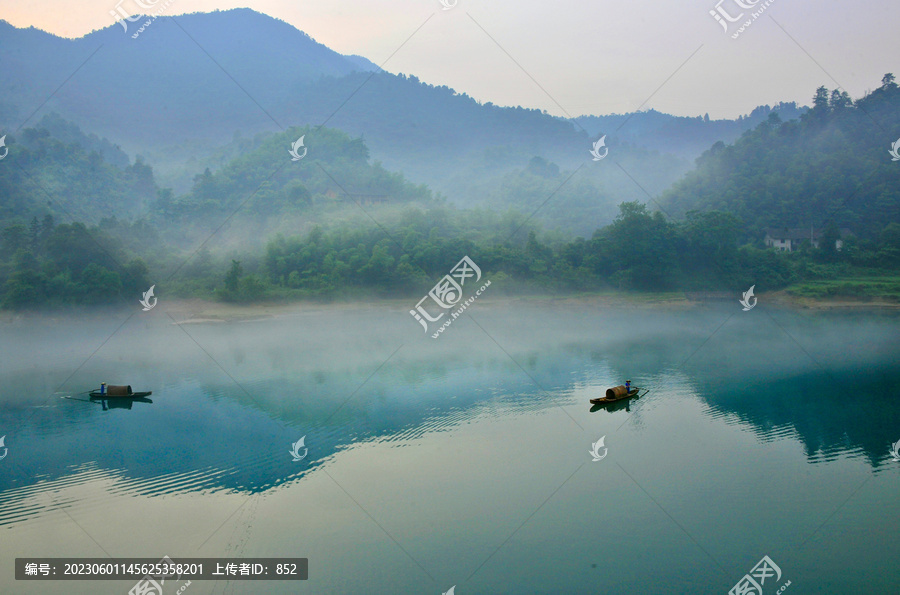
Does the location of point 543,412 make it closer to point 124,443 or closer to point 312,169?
point 124,443

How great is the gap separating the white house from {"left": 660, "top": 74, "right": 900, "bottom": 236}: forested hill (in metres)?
1.04

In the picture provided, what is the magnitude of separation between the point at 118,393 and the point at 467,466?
11021 mm

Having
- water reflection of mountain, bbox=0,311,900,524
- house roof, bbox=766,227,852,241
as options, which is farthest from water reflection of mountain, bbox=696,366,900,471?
house roof, bbox=766,227,852,241

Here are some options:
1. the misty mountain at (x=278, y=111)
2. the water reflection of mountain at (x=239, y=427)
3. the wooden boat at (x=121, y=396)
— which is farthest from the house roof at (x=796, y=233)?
the wooden boat at (x=121, y=396)

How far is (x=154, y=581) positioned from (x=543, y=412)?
10543 mm

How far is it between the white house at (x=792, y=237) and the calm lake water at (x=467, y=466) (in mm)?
18441

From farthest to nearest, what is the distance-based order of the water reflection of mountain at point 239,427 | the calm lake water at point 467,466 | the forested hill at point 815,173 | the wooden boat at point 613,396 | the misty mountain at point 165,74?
the misty mountain at point 165,74, the forested hill at point 815,173, the wooden boat at point 613,396, the water reflection of mountain at point 239,427, the calm lake water at point 467,466

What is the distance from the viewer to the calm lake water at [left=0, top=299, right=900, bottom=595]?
32.1 feet

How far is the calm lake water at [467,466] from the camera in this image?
32.1ft

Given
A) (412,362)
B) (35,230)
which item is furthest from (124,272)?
(412,362)

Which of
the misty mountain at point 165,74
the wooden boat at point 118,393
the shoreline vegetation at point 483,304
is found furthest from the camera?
the misty mountain at point 165,74

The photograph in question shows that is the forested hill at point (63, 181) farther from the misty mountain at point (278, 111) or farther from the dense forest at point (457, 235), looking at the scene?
the misty mountain at point (278, 111)

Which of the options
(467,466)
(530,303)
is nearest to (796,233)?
(530,303)

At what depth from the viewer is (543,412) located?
17078mm
